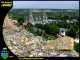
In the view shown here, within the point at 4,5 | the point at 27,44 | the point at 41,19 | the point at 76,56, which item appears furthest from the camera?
the point at 41,19

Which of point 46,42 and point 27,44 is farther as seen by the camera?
point 46,42

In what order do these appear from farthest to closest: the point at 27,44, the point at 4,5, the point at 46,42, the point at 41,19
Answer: the point at 41,19
the point at 46,42
the point at 27,44
the point at 4,5

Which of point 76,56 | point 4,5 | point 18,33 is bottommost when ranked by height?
point 76,56

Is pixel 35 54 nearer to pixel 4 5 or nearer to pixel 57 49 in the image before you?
pixel 57 49

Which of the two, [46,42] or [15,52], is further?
[46,42]

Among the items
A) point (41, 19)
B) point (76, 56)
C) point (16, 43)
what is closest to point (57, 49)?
point (76, 56)

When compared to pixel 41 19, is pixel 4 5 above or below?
above

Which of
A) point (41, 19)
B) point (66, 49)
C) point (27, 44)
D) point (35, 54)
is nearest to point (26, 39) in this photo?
point (27, 44)

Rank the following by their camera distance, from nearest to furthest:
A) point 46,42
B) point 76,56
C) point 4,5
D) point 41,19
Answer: point 4,5, point 76,56, point 46,42, point 41,19

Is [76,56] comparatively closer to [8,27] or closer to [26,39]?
[26,39]
